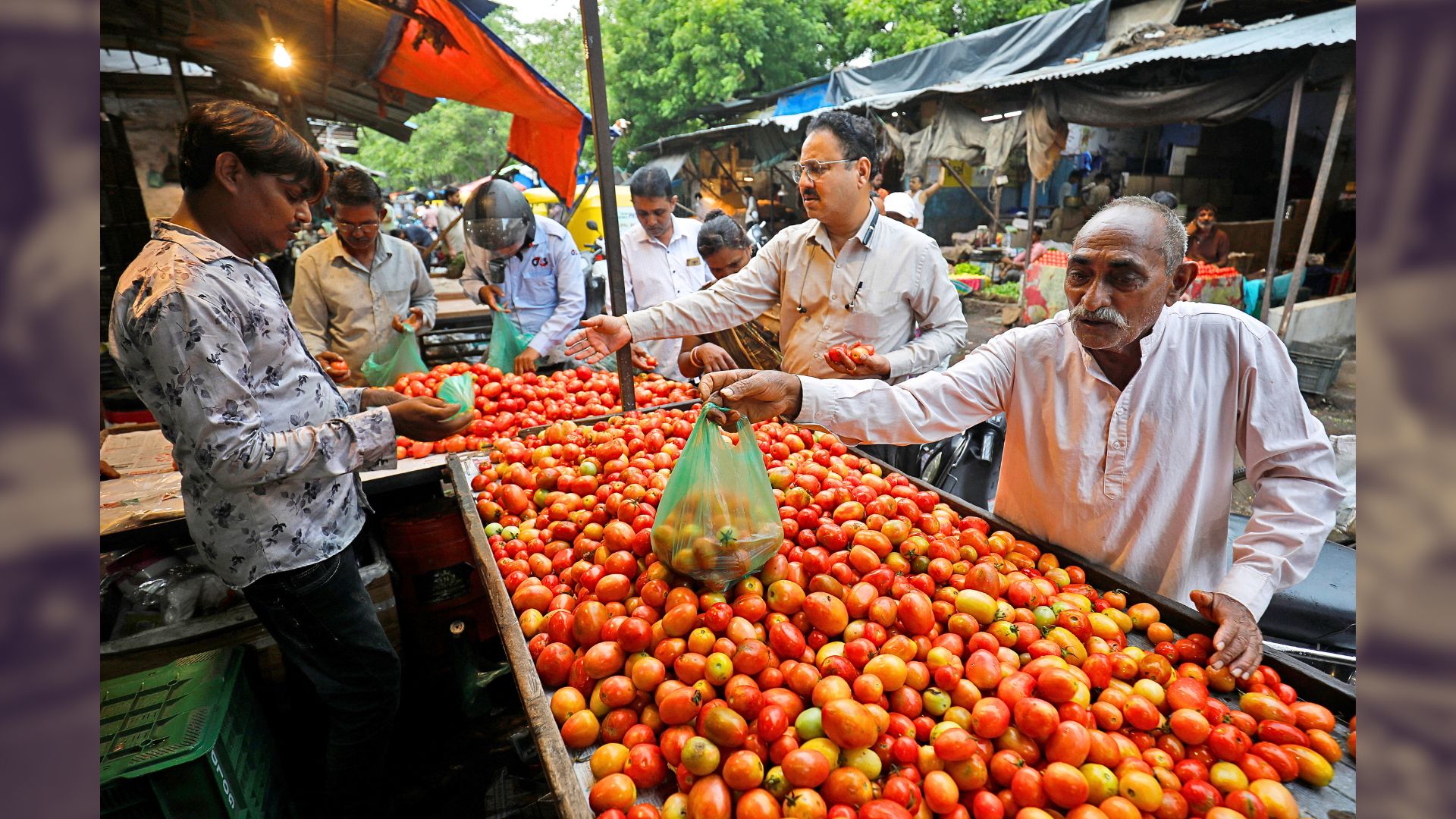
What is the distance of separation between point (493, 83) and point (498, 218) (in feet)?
6.74

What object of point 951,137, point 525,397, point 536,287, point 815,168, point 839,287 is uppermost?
point 951,137

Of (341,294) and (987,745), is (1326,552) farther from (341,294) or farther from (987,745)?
(341,294)

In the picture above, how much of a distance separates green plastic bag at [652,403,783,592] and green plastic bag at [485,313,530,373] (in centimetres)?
345

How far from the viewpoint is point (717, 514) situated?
205 centimetres

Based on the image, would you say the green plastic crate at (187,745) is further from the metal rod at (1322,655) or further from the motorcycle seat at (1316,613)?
the motorcycle seat at (1316,613)

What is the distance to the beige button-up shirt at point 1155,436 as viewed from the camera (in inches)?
78.1

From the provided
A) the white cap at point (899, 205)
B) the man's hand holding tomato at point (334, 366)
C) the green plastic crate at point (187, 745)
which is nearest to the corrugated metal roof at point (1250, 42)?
the white cap at point (899, 205)

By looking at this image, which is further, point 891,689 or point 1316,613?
point 1316,613

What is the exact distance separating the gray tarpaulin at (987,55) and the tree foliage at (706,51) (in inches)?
364

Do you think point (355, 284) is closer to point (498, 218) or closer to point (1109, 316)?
point (498, 218)

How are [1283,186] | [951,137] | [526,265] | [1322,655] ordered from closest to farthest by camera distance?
1. [1322,655]
2. [526,265]
3. [1283,186]
4. [951,137]

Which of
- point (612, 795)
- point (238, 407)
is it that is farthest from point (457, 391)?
point (612, 795)

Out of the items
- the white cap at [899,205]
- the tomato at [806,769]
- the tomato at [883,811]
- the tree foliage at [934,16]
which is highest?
the tree foliage at [934,16]

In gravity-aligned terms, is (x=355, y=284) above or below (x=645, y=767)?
above
